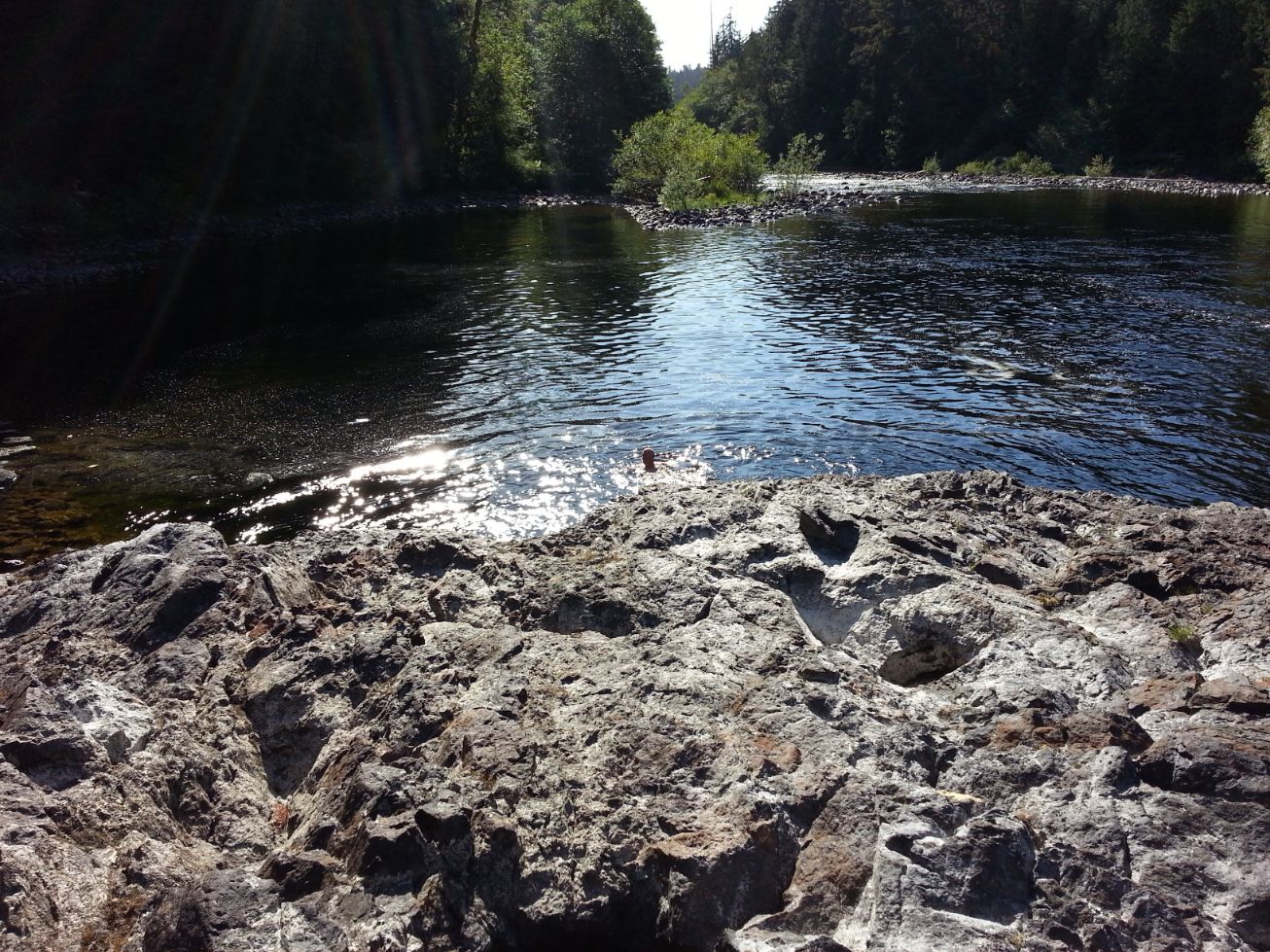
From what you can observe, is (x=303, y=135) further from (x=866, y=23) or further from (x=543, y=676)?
(x=866, y=23)

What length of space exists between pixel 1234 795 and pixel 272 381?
812 inches

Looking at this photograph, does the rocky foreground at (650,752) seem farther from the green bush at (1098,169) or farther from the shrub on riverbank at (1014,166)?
the shrub on riverbank at (1014,166)

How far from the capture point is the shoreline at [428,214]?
1308 inches

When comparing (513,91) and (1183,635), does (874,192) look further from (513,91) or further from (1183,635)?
(1183,635)

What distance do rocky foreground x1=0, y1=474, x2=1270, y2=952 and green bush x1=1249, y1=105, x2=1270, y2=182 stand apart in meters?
69.7

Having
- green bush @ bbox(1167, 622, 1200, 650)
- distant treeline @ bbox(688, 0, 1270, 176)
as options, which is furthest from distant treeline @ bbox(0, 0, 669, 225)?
green bush @ bbox(1167, 622, 1200, 650)

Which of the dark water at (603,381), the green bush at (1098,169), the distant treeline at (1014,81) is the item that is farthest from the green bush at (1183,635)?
the green bush at (1098,169)

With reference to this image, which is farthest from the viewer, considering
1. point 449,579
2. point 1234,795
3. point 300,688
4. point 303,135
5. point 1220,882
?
point 303,135

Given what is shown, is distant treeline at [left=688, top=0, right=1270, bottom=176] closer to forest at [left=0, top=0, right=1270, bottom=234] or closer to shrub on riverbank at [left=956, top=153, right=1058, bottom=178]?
forest at [left=0, top=0, right=1270, bottom=234]

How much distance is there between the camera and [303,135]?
57625 millimetres

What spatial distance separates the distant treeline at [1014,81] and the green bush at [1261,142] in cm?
179

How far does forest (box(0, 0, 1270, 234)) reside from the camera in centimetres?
3838

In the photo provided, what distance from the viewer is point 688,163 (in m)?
61.4

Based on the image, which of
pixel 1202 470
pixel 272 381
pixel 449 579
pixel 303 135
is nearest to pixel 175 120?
pixel 303 135
